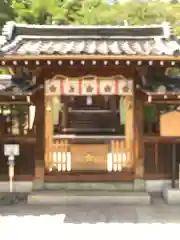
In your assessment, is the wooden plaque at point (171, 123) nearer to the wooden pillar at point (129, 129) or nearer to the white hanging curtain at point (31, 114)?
the wooden pillar at point (129, 129)

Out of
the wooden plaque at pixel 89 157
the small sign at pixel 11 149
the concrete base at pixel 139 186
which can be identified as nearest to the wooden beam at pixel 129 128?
the concrete base at pixel 139 186

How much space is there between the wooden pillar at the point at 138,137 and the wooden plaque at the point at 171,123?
0.50 metres

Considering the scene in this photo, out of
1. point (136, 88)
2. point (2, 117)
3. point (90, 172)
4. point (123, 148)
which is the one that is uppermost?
point (136, 88)

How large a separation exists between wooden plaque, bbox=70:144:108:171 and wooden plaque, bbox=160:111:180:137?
142 centimetres

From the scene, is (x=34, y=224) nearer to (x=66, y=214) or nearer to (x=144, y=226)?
(x=66, y=214)

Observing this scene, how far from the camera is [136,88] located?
889 cm

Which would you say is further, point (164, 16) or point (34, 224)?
point (164, 16)

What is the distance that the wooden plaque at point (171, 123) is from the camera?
8.68m

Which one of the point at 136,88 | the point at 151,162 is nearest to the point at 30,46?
the point at 136,88

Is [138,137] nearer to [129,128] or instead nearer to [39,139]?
[129,128]

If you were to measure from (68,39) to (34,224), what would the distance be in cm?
484

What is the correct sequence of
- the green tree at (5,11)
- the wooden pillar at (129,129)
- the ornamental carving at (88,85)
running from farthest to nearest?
the green tree at (5,11) < the wooden pillar at (129,129) < the ornamental carving at (88,85)

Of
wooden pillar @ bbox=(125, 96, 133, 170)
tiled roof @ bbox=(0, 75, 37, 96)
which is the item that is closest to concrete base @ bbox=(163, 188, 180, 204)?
wooden pillar @ bbox=(125, 96, 133, 170)

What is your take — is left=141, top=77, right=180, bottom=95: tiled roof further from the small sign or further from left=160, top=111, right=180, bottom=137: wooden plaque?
the small sign
